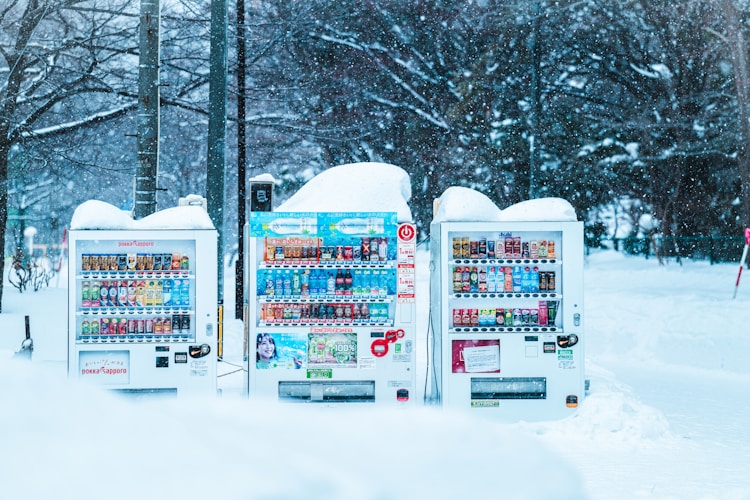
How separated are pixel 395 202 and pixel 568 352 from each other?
2663 millimetres

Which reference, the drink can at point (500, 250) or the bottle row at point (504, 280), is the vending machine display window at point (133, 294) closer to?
the bottle row at point (504, 280)

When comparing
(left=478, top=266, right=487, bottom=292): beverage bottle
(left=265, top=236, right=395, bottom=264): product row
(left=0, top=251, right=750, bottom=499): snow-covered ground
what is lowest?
(left=0, top=251, right=750, bottom=499): snow-covered ground

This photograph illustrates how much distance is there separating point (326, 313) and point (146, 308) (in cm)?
207

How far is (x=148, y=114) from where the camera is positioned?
12.2m

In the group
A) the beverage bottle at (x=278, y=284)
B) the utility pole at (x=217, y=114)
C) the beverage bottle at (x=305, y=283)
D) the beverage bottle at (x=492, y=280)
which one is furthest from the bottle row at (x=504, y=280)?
the utility pole at (x=217, y=114)

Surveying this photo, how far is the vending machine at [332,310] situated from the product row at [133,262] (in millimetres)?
826

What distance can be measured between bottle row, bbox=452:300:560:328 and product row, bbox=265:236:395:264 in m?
1.10

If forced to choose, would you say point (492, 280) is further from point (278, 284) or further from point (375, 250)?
point (278, 284)

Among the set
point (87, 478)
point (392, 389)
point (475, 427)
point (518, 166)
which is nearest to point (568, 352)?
point (392, 389)

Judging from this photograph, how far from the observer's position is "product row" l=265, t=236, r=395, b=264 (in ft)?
31.7

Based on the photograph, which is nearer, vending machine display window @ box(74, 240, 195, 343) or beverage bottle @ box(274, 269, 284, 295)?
vending machine display window @ box(74, 240, 195, 343)

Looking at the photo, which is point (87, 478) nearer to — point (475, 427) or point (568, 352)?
point (475, 427)

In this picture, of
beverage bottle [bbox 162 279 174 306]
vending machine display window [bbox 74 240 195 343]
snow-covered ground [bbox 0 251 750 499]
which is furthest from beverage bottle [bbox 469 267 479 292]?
snow-covered ground [bbox 0 251 750 499]

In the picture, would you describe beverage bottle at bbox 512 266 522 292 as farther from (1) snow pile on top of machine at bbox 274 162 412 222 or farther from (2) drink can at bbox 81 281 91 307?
(2) drink can at bbox 81 281 91 307
